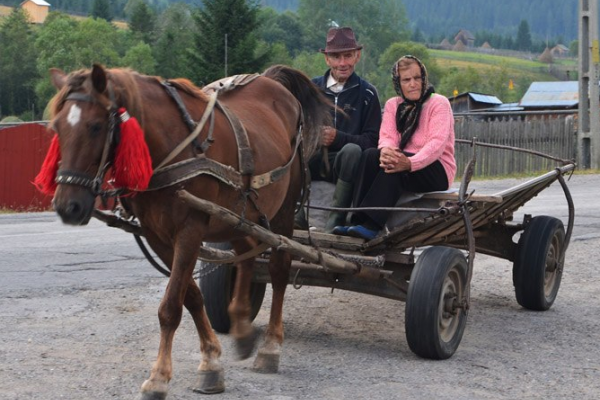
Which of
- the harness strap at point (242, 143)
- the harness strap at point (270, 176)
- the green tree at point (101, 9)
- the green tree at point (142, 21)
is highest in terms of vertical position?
the green tree at point (101, 9)

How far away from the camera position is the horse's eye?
475 cm

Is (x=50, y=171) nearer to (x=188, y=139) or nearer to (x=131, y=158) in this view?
(x=131, y=158)

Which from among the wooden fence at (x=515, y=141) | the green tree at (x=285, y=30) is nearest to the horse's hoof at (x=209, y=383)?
the wooden fence at (x=515, y=141)

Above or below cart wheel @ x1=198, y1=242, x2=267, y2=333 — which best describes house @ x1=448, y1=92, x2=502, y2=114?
above

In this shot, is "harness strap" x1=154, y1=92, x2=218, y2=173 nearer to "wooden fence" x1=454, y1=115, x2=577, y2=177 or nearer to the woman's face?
the woman's face

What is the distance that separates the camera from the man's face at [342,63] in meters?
7.31

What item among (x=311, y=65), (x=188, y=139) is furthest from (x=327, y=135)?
(x=311, y=65)

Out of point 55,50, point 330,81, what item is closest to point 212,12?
point 55,50

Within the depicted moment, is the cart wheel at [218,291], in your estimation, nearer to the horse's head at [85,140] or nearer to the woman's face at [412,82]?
the woman's face at [412,82]

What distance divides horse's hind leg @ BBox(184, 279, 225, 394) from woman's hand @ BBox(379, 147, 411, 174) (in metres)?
1.73

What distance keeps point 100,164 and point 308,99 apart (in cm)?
256

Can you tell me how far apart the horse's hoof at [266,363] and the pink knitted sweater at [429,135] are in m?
1.68

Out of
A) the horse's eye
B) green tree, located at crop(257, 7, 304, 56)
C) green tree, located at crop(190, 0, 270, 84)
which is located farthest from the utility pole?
green tree, located at crop(257, 7, 304, 56)

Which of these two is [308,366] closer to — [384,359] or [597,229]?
[384,359]
